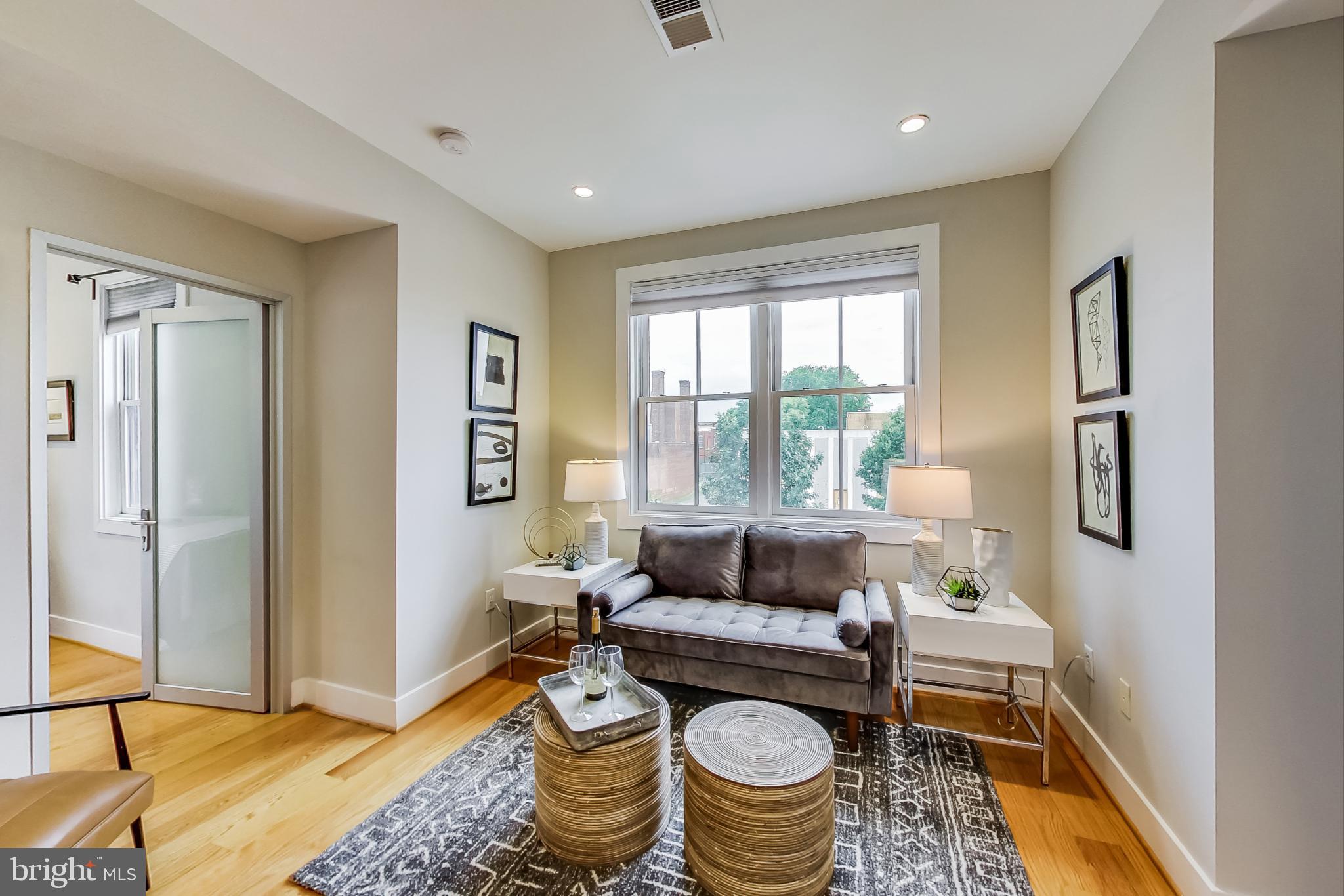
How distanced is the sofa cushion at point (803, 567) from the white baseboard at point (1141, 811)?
1.02 metres

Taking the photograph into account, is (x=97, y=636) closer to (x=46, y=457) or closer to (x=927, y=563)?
(x=46, y=457)

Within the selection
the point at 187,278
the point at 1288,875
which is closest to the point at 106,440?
the point at 187,278

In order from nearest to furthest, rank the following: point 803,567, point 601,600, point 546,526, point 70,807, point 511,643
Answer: point 70,807
point 601,600
point 803,567
point 511,643
point 546,526

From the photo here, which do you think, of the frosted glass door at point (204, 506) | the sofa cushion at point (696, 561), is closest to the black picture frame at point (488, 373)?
the frosted glass door at point (204, 506)

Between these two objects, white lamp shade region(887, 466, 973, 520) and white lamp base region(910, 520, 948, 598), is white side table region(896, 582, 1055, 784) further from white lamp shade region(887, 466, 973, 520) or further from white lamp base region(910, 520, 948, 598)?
white lamp shade region(887, 466, 973, 520)

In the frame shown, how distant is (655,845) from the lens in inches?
66.3

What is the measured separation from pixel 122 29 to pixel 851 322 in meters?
3.14

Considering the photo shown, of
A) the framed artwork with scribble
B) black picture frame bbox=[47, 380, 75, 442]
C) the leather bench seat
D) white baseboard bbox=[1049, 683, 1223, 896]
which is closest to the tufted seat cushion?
white baseboard bbox=[1049, 683, 1223, 896]

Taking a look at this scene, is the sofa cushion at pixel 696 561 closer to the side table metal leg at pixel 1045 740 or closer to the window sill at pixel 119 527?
the side table metal leg at pixel 1045 740

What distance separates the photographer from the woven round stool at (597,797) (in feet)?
5.26

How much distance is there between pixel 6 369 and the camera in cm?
169

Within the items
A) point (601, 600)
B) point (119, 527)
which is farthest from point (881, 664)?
point (119, 527)

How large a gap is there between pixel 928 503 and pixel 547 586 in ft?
6.57

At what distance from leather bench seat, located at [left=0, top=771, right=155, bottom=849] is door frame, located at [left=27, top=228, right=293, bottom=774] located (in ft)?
1.94
